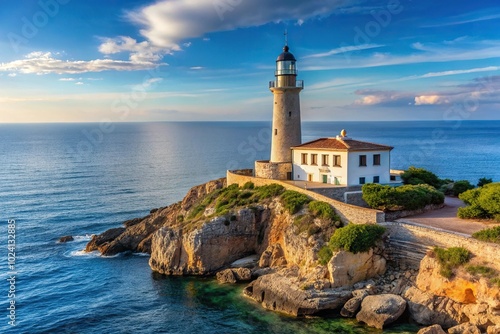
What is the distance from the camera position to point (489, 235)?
77.2 ft

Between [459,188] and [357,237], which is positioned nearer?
[357,237]

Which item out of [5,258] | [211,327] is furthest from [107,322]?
[5,258]

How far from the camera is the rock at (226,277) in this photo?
30.3 metres

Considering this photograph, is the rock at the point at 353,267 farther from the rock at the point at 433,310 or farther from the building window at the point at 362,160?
the building window at the point at 362,160

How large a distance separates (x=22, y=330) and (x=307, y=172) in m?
24.4

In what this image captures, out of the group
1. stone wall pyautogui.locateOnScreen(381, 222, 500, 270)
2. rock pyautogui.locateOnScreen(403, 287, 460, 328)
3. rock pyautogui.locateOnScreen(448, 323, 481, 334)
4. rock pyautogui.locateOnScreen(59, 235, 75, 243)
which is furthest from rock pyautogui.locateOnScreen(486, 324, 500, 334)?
rock pyautogui.locateOnScreen(59, 235, 75, 243)

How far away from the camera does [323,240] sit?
95.6 ft

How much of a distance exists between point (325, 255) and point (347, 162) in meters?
10.5

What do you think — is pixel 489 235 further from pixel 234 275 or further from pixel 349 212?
pixel 234 275

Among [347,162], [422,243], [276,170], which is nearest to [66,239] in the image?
[276,170]

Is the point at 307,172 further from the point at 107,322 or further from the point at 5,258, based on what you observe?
the point at 5,258

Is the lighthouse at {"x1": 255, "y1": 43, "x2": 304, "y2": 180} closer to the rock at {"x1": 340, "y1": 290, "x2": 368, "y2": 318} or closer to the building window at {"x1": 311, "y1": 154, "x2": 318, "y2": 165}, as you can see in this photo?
the building window at {"x1": 311, "y1": 154, "x2": 318, "y2": 165}

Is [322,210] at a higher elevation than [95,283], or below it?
higher

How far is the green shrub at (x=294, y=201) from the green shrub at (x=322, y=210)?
753mm
